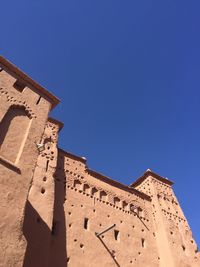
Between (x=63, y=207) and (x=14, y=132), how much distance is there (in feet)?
17.6

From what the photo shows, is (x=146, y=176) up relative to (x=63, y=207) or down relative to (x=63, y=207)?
up

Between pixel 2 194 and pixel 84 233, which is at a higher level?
pixel 84 233

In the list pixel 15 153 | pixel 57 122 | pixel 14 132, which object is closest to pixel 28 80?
pixel 14 132

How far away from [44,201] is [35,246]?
2126 millimetres

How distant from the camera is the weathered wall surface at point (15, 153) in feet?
21.2

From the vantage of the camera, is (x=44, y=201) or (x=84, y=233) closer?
(x=44, y=201)

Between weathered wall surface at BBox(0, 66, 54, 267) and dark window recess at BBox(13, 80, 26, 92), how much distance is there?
0.13ft

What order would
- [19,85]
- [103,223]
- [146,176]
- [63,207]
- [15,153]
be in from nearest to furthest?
1. [15,153]
2. [19,85]
3. [63,207]
4. [103,223]
5. [146,176]

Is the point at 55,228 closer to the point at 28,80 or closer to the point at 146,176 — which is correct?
the point at 28,80

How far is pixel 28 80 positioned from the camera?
1120 cm

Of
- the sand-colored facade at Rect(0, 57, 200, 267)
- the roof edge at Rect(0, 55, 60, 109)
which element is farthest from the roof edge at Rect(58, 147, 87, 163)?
the roof edge at Rect(0, 55, 60, 109)

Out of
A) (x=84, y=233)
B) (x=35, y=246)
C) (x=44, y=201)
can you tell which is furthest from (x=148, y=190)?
(x=35, y=246)

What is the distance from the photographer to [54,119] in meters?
16.5

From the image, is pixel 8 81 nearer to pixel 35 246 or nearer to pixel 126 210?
Result: pixel 35 246
